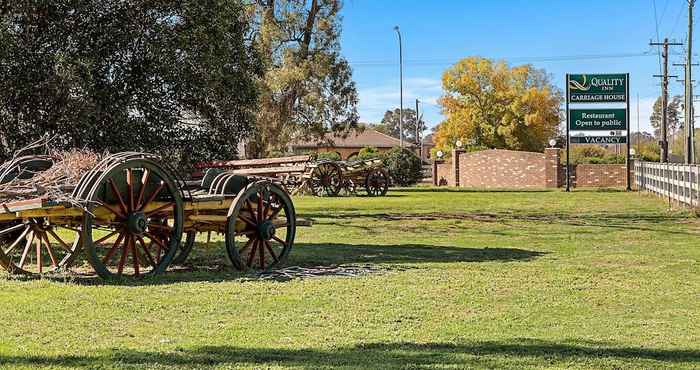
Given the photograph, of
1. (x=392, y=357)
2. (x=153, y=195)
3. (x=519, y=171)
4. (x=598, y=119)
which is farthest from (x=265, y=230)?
(x=519, y=171)

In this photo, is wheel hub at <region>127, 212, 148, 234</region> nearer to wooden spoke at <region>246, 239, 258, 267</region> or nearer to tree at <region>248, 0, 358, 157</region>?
wooden spoke at <region>246, 239, 258, 267</region>

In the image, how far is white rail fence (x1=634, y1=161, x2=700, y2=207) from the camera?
21.0 m

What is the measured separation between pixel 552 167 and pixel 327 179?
15327mm

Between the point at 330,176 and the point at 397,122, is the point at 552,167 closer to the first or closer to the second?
the point at 330,176

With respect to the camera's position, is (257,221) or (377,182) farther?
(377,182)

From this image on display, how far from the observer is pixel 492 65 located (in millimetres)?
68562

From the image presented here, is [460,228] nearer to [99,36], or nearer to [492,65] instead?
[99,36]

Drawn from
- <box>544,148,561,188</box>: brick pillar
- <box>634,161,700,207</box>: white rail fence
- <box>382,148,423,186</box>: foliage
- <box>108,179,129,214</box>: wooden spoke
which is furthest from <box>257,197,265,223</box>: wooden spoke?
<box>544,148,561,188</box>: brick pillar

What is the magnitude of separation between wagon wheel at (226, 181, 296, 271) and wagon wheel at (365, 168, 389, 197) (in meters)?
23.4

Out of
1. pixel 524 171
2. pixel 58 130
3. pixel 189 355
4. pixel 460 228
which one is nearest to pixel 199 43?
pixel 58 130

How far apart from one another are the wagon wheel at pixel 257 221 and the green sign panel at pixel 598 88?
98.7 feet

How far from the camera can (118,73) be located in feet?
45.5

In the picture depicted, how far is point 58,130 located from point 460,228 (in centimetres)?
827

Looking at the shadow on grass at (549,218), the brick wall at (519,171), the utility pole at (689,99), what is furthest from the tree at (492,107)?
the shadow on grass at (549,218)
